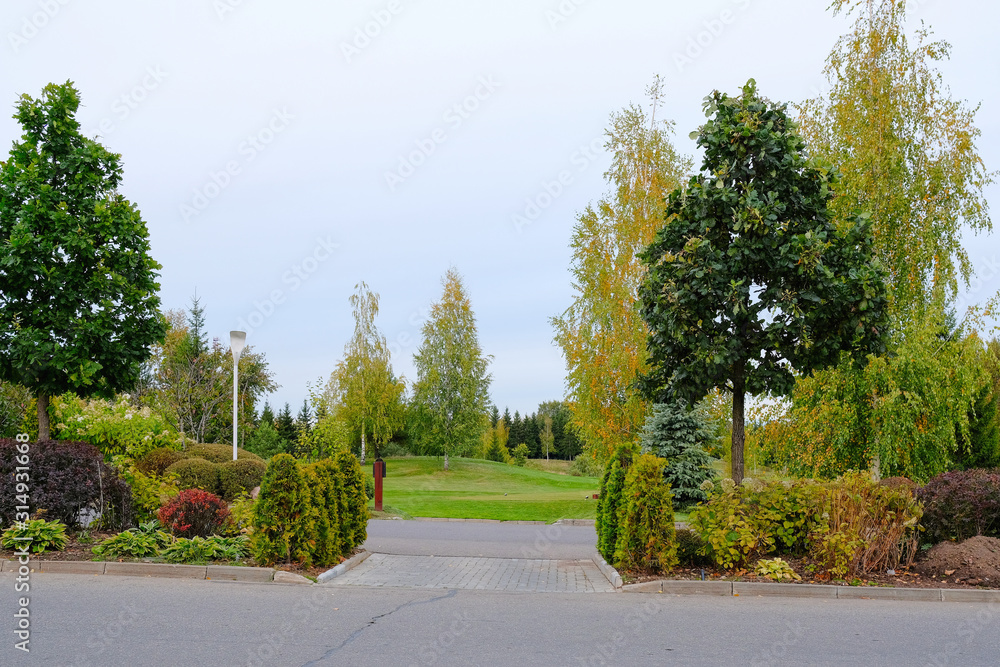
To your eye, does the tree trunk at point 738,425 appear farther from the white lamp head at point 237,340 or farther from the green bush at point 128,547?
the white lamp head at point 237,340

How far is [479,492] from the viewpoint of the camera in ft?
111

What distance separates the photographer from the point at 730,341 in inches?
415

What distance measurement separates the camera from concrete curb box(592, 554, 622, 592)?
9338mm

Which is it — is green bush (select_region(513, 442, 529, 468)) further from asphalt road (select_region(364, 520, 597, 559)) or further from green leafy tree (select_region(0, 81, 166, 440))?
green leafy tree (select_region(0, 81, 166, 440))

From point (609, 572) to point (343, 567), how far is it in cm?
371

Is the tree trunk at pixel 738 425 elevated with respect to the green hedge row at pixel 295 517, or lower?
elevated

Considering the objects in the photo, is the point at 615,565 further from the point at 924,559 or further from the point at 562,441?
the point at 562,441

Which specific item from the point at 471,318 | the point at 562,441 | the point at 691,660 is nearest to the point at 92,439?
the point at 691,660

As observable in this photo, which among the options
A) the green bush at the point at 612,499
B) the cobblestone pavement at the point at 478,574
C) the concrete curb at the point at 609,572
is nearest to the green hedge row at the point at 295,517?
the cobblestone pavement at the point at 478,574

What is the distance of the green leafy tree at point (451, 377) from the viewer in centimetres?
Answer: 4684

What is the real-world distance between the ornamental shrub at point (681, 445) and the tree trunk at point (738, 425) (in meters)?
8.42

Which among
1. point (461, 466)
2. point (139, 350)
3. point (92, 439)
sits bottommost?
point (461, 466)

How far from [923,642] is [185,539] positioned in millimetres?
8765

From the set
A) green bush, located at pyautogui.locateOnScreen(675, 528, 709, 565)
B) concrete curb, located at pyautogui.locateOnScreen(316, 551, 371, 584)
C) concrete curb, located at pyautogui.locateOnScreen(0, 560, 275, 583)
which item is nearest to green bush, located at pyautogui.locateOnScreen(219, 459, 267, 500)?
concrete curb, located at pyautogui.locateOnScreen(316, 551, 371, 584)
